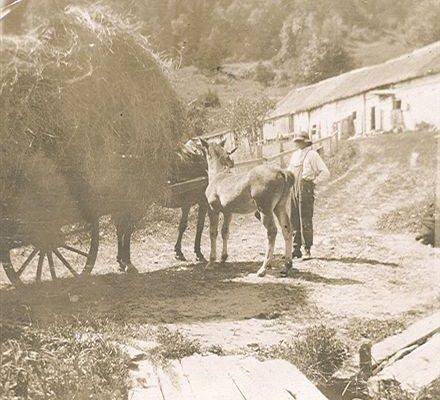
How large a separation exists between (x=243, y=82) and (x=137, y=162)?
0.74m

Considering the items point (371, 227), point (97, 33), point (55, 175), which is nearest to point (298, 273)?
point (371, 227)

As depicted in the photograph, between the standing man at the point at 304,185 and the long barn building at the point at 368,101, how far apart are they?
94 millimetres

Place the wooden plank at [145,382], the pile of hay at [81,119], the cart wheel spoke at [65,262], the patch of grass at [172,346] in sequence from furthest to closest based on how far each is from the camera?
the cart wheel spoke at [65,262], the patch of grass at [172,346], the pile of hay at [81,119], the wooden plank at [145,382]

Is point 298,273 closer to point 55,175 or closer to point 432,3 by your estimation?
point 55,175

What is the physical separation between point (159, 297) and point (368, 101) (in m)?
1.75

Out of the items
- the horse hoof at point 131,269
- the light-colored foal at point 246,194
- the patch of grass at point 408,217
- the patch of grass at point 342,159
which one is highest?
the patch of grass at point 342,159

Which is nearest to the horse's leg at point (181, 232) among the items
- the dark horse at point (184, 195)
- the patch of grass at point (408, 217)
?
the dark horse at point (184, 195)

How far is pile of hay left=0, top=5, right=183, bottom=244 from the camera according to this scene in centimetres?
251

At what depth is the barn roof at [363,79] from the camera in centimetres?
303

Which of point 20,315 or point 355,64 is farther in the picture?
point 355,64

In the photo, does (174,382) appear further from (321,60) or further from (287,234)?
(321,60)

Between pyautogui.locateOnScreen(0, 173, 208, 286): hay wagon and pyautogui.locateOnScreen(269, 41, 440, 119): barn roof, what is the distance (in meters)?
1.22

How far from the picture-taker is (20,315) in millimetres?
2568

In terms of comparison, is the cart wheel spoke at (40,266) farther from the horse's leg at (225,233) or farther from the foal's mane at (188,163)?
the horse's leg at (225,233)
